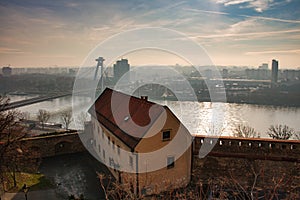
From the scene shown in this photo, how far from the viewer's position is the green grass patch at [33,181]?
1058cm

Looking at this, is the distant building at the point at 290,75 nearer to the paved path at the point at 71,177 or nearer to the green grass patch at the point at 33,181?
the paved path at the point at 71,177

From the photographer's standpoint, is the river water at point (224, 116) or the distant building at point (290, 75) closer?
the river water at point (224, 116)

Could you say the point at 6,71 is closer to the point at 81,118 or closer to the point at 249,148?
the point at 81,118

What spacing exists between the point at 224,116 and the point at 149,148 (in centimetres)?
2318

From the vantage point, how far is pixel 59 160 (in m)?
14.2

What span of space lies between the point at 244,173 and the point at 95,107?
8683 mm

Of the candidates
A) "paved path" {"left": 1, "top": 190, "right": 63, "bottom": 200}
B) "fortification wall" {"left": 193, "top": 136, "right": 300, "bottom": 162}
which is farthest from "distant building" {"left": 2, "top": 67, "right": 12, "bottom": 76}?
"fortification wall" {"left": 193, "top": 136, "right": 300, "bottom": 162}

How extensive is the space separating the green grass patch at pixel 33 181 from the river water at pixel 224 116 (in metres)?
15.1

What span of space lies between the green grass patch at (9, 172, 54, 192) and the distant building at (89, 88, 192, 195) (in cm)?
283

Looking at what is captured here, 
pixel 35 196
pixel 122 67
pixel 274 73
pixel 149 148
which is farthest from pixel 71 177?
pixel 274 73

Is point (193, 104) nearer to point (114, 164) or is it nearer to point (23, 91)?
point (114, 164)

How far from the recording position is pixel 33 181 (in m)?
11.2

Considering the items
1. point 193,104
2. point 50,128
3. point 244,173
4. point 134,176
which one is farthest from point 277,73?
point 134,176

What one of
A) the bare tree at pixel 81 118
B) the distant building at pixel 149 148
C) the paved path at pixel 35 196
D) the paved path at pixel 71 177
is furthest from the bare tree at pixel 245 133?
the paved path at pixel 35 196
